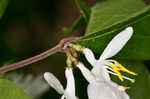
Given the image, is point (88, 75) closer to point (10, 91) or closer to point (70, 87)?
point (70, 87)

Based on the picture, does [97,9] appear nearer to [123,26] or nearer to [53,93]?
[123,26]

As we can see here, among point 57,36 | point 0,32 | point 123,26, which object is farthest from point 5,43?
point 123,26

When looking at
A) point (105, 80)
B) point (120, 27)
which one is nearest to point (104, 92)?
point (105, 80)

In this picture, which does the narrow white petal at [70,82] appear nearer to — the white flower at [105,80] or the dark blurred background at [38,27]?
the white flower at [105,80]

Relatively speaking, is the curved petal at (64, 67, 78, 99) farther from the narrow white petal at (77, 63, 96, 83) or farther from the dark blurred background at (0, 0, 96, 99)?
the dark blurred background at (0, 0, 96, 99)

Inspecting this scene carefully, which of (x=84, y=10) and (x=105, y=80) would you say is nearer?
(x=105, y=80)
